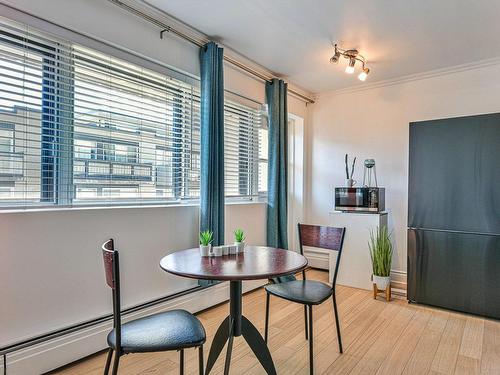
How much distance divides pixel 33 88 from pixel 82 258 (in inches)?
42.9

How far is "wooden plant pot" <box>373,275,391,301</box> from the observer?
3.35 metres

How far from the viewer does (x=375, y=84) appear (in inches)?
158

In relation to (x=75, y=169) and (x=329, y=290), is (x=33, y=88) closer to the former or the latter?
(x=75, y=169)

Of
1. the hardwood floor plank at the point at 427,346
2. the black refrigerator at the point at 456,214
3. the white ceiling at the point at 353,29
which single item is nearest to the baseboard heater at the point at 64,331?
the hardwood floor plank at the point at 427,346

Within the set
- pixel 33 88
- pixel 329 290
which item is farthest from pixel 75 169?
pixel 329 290

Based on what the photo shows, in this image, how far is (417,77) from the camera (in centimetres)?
373

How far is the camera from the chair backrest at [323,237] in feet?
7.95

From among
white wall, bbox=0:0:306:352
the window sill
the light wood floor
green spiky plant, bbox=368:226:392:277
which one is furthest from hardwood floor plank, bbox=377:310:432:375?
the window sill

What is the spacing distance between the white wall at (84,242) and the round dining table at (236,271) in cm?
65

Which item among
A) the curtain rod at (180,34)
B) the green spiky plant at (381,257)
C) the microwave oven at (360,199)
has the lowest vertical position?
the green spiky plant at (381,257)

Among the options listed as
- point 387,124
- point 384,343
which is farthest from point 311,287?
point 387,124

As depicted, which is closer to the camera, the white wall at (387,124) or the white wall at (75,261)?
the white wall at (75,261)

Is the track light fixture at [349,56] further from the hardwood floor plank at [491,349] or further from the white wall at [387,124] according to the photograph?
the hardwood floor plank at [491,349]

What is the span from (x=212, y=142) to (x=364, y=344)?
200 cm
